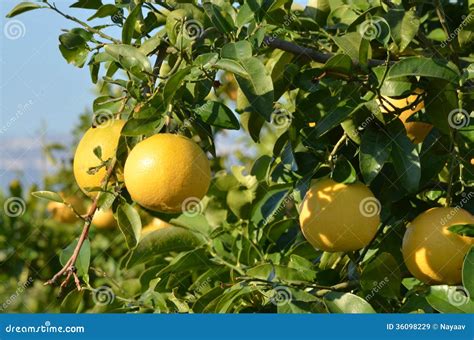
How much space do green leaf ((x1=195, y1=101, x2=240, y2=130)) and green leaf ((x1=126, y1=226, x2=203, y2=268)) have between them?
38 centimetres

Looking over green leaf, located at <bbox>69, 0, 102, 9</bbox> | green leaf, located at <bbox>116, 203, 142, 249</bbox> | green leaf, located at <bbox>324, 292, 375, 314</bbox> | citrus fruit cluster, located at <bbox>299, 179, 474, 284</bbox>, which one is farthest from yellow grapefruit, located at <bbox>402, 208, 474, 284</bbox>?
green leaf, located at <bbox>69, 0, 102, 9</bbox>

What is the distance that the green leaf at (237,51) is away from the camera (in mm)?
1139

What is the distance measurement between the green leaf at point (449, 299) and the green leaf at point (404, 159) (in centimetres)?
17

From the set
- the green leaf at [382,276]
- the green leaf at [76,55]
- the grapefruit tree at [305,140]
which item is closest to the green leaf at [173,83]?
the grapefruit tree at [305,140]

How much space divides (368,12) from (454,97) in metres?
0.22

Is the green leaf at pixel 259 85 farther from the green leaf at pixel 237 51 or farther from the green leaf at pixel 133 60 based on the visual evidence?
the green leaf at pixel 133 60

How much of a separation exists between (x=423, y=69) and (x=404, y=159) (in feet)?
0.54

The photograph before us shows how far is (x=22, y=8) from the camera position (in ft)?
4.31

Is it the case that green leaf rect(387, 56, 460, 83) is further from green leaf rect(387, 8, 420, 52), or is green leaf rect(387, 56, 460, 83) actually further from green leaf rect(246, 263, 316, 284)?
green leaf rect(246, 263, 316, 284)

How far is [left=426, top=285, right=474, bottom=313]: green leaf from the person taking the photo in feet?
3.85

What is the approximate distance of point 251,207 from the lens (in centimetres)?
171

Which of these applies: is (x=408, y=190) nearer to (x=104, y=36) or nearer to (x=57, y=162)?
(x=104, y=36)

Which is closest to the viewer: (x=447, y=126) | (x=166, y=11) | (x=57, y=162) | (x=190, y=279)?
(x=447, y=126)

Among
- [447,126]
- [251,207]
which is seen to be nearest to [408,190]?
[447,126]
